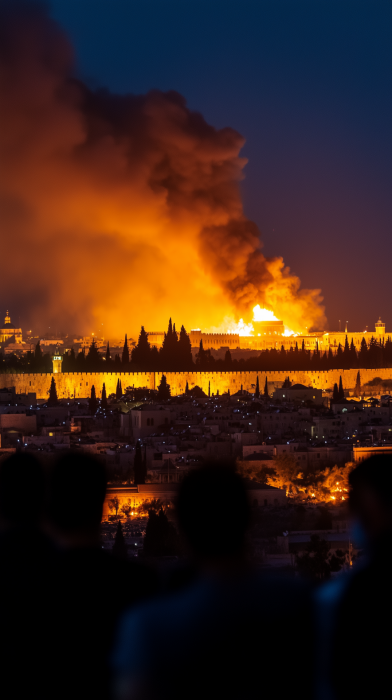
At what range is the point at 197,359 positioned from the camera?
114ft

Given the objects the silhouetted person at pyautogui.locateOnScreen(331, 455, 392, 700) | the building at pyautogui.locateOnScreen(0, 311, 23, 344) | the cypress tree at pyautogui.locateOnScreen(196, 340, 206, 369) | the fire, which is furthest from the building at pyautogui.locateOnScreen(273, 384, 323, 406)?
the building at pyautogui.locateOnScreen(0, 311, 23, 344)

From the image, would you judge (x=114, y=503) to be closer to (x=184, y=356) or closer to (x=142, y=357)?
(x=184, y=356)

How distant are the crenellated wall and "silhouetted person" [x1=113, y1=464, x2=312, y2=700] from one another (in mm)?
31008

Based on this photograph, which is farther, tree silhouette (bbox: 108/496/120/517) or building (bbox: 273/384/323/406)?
building (bbox: 273/384/323/406)

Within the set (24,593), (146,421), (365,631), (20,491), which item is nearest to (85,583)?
(24,593)

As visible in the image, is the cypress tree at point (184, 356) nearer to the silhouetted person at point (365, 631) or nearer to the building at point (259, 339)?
the building at point (259, 339)

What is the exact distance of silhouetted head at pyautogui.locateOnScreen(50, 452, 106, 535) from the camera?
1.88 metres

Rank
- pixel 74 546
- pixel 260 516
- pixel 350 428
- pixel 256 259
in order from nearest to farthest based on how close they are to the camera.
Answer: pixel 74 546 < pixel 260 516 < pixel 350 428 < pixel 256 259

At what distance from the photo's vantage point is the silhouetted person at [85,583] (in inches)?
69.5

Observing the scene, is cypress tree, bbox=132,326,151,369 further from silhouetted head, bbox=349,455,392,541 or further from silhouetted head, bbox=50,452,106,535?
silhouetted head, bbox=349,455,392,541

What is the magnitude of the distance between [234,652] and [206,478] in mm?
268

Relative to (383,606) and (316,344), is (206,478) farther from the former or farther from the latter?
(316,344)

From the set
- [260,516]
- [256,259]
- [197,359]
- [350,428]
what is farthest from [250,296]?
[260,516]

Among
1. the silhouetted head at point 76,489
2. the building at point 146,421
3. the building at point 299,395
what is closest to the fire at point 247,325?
the building at point 299,395
